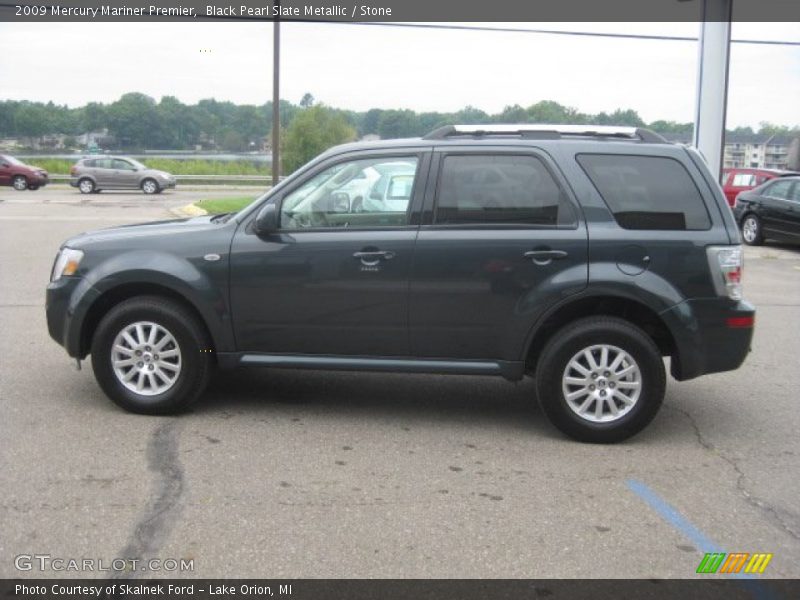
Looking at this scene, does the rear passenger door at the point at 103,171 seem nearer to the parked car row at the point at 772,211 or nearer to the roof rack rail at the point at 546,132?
the parked car row at the point at 772,211

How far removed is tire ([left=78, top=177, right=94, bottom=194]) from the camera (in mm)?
35844

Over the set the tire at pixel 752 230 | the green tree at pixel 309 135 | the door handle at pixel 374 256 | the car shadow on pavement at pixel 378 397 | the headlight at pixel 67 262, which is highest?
the green tree at pixel 309 135

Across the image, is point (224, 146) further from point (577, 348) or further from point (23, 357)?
point (577, 348)

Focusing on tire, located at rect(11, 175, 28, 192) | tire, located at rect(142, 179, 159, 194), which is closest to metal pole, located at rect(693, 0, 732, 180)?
tire, located at rect(142, 179, 159, 194)

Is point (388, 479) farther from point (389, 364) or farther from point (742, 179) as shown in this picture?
point (742, 179)

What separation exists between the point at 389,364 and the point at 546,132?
191 cm

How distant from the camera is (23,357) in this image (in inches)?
292

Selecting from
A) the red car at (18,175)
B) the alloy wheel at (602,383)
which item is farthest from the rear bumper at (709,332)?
the red car at (18,175)

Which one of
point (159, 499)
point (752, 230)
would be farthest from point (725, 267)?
point (752, 230)

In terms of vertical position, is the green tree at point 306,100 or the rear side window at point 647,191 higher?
the green tree at point 306,100

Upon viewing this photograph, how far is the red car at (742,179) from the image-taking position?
73.0 feet

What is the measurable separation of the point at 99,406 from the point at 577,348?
3308 millimetres

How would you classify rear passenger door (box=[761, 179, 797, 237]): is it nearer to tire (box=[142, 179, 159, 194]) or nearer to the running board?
the running board

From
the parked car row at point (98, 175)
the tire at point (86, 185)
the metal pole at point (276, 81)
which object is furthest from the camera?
the parked car row at point (98, 175)
